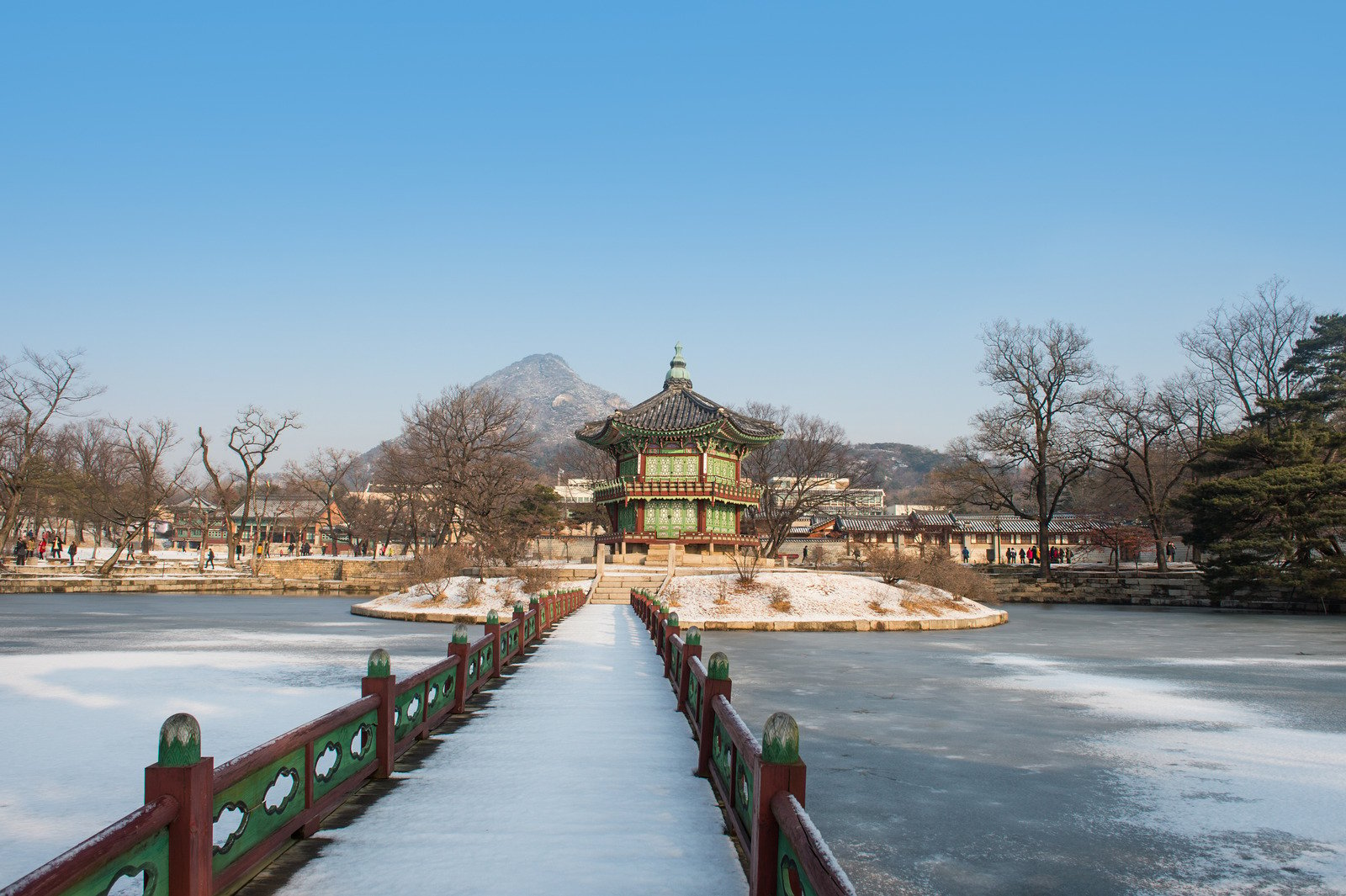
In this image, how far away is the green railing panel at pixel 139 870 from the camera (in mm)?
3031

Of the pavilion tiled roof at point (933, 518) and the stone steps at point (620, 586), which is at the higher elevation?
the pavilion tiled roof at point (933, 518)

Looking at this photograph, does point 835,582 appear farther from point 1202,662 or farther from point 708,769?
point 708,769

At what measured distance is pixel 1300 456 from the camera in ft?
117

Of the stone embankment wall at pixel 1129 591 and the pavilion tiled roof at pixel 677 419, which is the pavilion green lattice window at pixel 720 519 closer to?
the pavilion tiled roof at pixel 677 419

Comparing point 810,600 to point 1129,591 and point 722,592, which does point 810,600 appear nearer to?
point 722,592

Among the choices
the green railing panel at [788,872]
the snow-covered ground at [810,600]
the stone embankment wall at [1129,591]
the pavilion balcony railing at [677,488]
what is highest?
the pavilion balcony railing at [677,488]

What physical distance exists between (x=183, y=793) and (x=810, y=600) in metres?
26.4

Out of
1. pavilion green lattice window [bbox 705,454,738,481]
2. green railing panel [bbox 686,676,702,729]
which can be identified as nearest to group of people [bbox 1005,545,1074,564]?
pavilion green lattice window [bbox 705,454,738,481]

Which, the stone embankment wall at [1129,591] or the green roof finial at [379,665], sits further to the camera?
the stone embankment wall at [1129,591]

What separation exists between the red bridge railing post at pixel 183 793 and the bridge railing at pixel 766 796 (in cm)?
250

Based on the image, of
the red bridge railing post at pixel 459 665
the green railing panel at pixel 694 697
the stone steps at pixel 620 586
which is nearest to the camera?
the green railing panel at pixel 694 697

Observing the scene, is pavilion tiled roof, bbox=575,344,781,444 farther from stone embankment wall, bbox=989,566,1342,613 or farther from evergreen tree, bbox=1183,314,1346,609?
evergreen tree, bbox=1183,314,1346,609

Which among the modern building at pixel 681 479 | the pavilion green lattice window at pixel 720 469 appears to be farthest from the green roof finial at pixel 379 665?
the pavilion green lattice window at pixel 720 469

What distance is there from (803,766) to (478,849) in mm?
2227
